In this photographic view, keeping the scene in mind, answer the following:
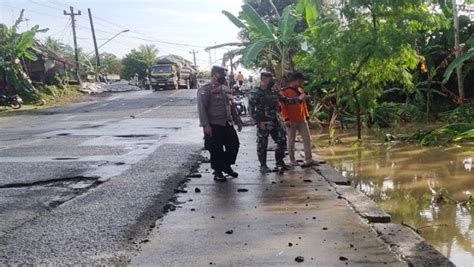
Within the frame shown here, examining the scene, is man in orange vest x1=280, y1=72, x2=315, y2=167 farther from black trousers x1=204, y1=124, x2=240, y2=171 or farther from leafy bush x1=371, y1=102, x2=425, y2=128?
leafy bush x1=371, y1=102, x2=425, y2=128

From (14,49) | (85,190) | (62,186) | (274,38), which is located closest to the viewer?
(85,190)

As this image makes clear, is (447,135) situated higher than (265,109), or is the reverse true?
(265,109)

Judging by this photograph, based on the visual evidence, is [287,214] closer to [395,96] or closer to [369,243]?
[369,243]

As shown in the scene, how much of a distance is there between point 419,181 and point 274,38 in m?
8.13

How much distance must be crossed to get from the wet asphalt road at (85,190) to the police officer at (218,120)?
2.00 feet

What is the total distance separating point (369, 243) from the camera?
13.9 feet

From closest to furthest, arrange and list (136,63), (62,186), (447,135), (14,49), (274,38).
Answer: (62,186) < (447,135) < (274,38) < (14,49) < (136,63)

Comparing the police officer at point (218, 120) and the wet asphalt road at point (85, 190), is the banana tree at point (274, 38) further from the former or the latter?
the police officer at point (218, 120)

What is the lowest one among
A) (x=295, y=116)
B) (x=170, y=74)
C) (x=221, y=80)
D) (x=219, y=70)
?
(x=295, y=116)

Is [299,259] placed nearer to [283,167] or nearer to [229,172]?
[229,172]

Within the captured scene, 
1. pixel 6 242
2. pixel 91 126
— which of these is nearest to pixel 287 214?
pixel 6 242

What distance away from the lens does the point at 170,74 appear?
145 ft

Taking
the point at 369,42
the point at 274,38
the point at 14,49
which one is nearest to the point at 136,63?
the point at 14,49

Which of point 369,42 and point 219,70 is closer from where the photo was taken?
point 219,70
